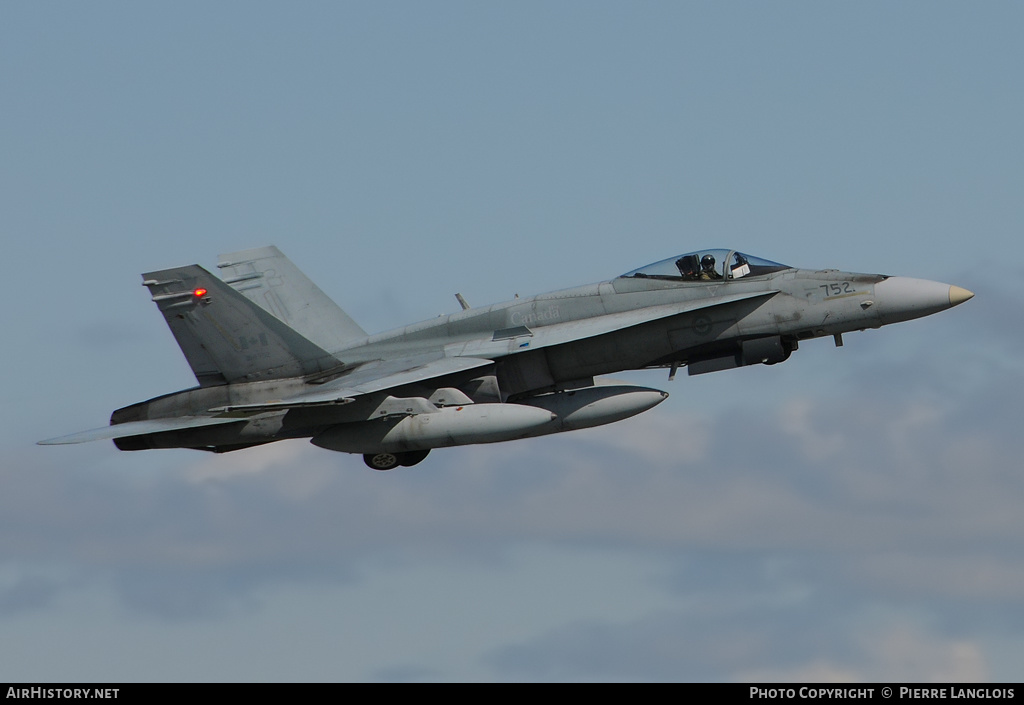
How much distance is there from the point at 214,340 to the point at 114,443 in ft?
7.39

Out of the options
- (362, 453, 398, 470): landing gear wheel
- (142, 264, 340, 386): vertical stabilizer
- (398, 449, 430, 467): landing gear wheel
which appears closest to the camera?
(362, 453, 398, 470): landing gear wheel

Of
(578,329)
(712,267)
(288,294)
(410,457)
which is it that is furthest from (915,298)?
(288,294)

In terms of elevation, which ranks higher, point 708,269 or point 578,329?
point 708,269

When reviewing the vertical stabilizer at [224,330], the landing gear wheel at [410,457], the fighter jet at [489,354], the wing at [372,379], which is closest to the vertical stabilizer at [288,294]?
the fighter jet at [489,354]

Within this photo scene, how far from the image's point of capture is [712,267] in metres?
22.5

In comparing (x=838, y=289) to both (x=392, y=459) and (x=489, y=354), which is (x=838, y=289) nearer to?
(x=489, y=354)

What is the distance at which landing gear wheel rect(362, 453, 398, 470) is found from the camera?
2311 centimetres

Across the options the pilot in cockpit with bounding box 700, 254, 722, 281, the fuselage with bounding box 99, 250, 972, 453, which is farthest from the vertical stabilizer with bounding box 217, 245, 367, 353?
the pilot in cockpit with bounding box 700, 254, 722, 281

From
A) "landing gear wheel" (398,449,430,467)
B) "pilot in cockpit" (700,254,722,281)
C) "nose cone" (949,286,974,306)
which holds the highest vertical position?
"pilot in cockpit" (700,254,722,281)

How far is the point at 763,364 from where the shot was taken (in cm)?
2238

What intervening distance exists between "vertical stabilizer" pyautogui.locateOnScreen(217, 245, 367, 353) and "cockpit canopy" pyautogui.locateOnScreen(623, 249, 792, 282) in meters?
5.52

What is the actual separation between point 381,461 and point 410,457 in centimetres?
53

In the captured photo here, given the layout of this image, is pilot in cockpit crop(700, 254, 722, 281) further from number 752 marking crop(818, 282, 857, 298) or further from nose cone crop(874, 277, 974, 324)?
nose cone crop(874, 277, 974, 324)

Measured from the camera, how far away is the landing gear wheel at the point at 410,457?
77.0 feet
